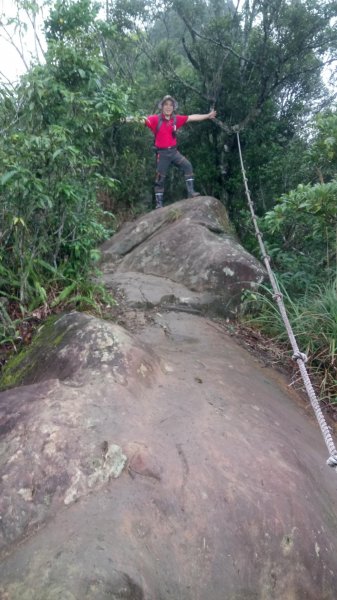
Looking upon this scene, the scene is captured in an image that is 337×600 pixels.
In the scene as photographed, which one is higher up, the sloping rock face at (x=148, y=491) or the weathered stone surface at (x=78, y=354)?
the weathered stone surface at (x=78, y=354)

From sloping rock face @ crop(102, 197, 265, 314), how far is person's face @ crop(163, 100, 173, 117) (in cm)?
133

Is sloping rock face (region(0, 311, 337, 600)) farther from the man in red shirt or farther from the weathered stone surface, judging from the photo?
the man in red shirt

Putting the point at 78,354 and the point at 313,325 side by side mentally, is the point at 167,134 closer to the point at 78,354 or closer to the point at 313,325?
the point at 313,325

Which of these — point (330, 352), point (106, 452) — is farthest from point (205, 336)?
point (106, 452)

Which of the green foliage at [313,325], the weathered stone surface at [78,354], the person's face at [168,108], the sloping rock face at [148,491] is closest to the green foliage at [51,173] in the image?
the weathered stone surface at [78,354]

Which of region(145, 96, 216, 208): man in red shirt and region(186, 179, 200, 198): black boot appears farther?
region(186, 179, 200, 198): black boot

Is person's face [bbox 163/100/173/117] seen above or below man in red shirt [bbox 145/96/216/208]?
above

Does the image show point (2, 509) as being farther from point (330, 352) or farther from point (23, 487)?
point (330, 352)

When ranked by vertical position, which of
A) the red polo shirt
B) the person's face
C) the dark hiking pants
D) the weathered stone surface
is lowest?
the weathered stone surface

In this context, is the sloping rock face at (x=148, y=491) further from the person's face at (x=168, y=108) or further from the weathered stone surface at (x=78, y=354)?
the person's face at (x=168, y=108)

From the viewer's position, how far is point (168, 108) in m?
7.27

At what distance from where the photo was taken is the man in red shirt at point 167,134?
24.0 feet

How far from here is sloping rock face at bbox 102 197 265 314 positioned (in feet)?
17.2

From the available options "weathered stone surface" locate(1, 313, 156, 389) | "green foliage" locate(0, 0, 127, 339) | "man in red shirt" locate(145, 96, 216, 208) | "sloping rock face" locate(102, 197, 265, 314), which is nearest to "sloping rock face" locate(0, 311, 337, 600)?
"weathered stone surface" locate(1, 313, 156, 389)
